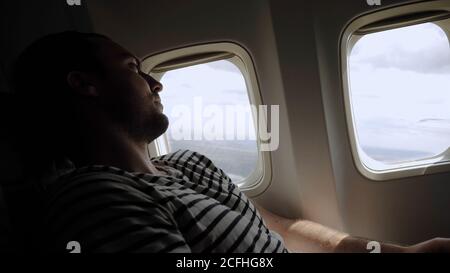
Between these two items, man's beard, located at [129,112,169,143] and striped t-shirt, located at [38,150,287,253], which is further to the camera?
man's beard, located at [129,112,169,143]

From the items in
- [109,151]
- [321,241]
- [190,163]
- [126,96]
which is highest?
[126,96]

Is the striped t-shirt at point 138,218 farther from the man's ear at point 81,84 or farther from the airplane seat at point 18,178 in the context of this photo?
the man's ear at point 81,84

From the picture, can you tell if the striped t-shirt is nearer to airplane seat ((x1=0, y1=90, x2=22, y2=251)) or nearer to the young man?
the young man

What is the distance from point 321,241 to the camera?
134 cm

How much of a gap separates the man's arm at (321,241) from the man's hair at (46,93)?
1145 mm

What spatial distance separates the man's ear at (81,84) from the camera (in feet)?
2.86

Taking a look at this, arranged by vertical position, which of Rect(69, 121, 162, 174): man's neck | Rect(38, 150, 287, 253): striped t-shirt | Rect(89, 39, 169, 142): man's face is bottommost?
Rect(38, 150, 287, 253): striped t-shirt

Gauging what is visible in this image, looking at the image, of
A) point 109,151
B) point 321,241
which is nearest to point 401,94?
point 321,241

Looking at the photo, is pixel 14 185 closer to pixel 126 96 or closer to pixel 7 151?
pixel 7 151

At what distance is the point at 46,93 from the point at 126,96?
24 cm

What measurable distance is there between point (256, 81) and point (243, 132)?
0.34 metres

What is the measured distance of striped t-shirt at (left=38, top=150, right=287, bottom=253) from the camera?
0.57 meters

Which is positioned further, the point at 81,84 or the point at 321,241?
the point at 321,241

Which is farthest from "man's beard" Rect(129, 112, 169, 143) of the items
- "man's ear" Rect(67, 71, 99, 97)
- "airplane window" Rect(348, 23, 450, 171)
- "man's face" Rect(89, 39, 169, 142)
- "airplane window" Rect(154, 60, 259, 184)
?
Answer: "airplane window" Rect(348, 23, 450, 171)
